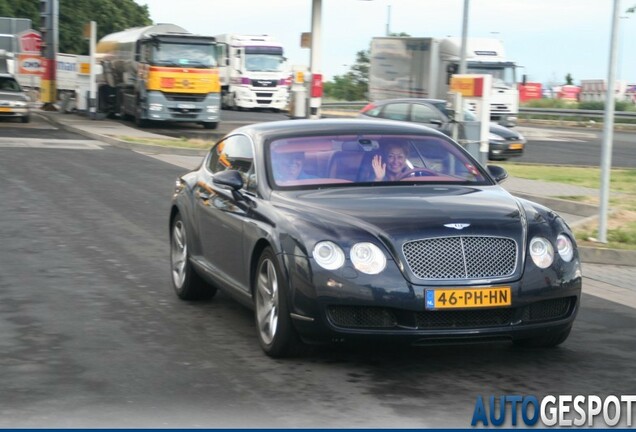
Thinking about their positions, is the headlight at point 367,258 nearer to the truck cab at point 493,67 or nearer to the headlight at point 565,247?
the headlight at point 565,247

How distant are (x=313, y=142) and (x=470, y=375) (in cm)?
222

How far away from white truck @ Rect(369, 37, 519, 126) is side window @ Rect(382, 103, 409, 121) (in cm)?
1611

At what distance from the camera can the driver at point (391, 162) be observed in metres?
8.20

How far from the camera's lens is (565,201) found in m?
17.2

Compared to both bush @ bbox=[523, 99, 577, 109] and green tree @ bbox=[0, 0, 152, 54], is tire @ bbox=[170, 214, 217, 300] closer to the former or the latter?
bush @ bbox=[523, 99, 577, 109]

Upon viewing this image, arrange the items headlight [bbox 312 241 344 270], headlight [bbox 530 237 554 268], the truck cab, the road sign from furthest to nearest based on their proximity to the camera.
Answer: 1. the truck cab
2. the road sign
3. headlight [bbox 530 237 554 268]
4. headlight [bbox 312 241 344 270]

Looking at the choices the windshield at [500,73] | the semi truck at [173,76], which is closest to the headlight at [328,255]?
the semi truck at [173,76]

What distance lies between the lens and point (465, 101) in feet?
61.3

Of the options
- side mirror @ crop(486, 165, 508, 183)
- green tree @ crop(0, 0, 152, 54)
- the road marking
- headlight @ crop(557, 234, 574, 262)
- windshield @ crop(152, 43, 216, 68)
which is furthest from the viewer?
green tree @ crop(0, 0, 152, 54)

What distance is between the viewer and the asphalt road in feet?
20.0

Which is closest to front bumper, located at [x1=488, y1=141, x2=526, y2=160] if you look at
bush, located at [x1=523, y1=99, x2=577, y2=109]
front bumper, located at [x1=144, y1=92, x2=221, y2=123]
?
front bumper, located at [x1=144, y1=92, x2=221, y2=123]

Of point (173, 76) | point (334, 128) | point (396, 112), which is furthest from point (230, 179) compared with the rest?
point (173, 76)

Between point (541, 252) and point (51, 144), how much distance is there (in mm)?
22875

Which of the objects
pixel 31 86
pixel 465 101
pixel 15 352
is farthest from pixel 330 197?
pixel 31 86
